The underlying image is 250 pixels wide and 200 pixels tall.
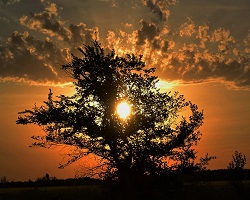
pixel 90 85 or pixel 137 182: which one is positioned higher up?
pixel 90 85

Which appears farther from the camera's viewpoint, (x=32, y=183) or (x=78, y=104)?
(x=32, y=183)

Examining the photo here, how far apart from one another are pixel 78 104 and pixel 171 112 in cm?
744

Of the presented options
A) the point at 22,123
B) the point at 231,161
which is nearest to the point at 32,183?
the point at 22,123

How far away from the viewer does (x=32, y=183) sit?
8056 cm

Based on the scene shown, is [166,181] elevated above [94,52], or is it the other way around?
[94,52]

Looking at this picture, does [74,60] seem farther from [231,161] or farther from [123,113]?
[231,161]

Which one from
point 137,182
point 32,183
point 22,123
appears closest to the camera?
point 137,182

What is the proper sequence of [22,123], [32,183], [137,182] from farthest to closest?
[32,183], [22,123], [137,182]

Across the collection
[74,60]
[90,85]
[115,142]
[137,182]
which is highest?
[74,60]

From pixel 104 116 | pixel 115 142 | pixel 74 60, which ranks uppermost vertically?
pixel 74 60

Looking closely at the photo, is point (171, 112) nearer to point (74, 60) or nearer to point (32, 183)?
point (74, 60)

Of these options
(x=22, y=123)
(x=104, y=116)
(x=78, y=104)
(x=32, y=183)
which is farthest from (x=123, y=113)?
(x=32, y=183)

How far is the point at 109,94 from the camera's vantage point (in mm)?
32062

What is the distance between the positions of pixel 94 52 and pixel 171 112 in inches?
311
